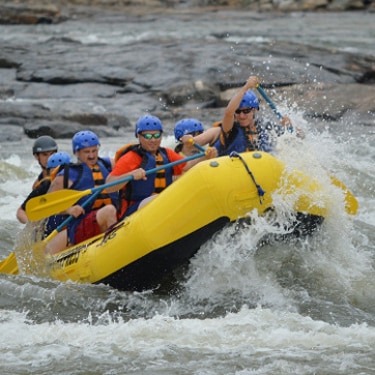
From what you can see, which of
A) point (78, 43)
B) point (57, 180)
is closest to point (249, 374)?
point (57, 180)

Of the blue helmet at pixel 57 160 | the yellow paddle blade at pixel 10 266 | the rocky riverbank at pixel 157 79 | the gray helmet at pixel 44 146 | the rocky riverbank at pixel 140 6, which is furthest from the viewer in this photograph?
the rocky riverbank at pixel 140 6

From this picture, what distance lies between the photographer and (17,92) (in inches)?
737

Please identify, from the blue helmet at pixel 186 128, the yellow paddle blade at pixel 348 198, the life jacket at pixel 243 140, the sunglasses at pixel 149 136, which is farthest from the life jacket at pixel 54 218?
the yellow paddle blade at pixel 348 198

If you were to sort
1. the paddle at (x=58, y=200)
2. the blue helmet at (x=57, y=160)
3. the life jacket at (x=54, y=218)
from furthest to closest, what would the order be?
the blue helmet at (x=57, y=160)
the life jacket at (x=54, y=218)
the paddle at (x=58, y=200)

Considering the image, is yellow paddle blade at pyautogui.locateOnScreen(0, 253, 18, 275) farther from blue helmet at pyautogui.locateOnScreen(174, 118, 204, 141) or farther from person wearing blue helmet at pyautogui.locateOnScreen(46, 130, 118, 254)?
blue helmet at pyautogui.locateOnScreen(174, 118, 204, 141)

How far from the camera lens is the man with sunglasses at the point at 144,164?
7430 mm

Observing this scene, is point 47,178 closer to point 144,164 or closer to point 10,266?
point 10,266

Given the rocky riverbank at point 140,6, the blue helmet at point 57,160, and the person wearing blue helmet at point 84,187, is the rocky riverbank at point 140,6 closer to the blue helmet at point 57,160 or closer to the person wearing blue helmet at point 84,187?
the blue helmet at point 57,160

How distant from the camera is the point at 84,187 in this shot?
7621 millimetres

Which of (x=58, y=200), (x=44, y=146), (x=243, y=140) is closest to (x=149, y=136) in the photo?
(x=58, y=200)

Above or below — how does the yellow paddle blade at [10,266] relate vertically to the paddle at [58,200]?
below

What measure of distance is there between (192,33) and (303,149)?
821 inches

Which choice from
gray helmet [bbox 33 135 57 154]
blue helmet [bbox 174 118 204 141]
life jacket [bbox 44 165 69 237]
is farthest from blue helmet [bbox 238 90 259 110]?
gray helmet [bbox 33 135 57 154]

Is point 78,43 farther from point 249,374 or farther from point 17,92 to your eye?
point 249,374
